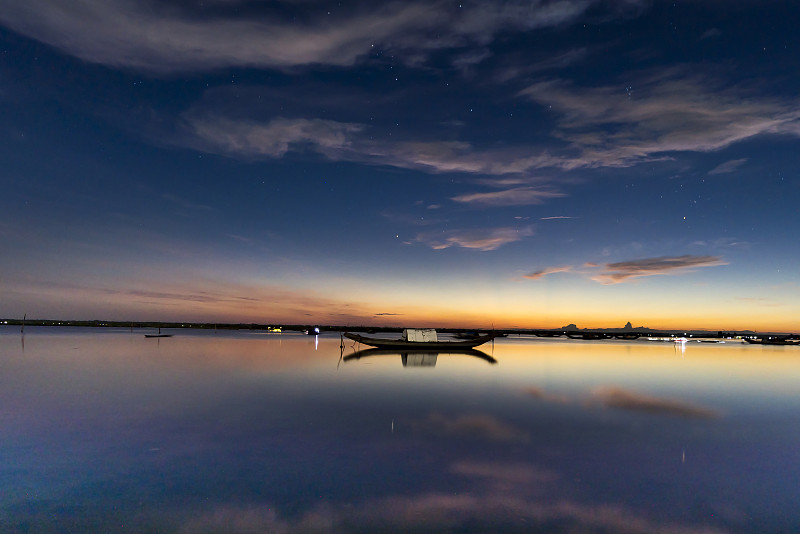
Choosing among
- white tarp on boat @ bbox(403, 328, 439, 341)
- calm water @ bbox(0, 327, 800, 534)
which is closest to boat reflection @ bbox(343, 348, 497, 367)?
white tarp on boat @ bbox(403, 328, 439, 341)

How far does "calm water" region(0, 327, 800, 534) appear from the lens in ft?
30.7

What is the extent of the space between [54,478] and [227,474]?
417 centimetres

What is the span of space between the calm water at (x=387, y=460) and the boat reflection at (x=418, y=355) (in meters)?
21.2

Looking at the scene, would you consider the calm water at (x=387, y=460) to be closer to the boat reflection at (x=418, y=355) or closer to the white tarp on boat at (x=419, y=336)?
the boat reflection at (x=418, y=355)

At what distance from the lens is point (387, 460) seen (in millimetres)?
13273

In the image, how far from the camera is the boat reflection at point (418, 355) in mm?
49656

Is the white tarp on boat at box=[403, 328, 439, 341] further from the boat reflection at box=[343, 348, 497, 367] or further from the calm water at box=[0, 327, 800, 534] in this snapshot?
the calm water at box=[0, 327, 800, 534]

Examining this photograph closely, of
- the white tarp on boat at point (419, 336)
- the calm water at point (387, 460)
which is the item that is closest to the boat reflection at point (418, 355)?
the white tarp on boat at point (419, 336)

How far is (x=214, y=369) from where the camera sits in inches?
1533

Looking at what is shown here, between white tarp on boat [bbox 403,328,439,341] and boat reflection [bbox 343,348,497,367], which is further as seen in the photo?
white tarp on boat [bbox 403,328,439,341]

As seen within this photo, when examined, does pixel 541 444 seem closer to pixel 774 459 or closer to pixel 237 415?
pixel 774 459

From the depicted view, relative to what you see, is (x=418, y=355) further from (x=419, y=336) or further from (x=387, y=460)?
(x=387, y=460)

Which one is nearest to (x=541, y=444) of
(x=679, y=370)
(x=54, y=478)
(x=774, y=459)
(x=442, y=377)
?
(x=774, y=459)

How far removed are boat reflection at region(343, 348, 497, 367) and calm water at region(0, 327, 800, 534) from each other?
21.2m
